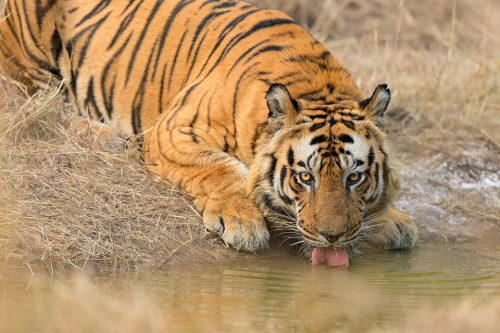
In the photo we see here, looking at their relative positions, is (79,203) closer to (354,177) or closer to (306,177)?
(306,177)

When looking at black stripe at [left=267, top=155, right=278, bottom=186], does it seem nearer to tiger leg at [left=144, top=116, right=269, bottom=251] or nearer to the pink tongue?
tiger leg at [left=144, top=116, right=269, bottom=251]

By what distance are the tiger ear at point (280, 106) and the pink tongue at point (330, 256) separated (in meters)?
0.70

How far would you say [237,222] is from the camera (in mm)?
5434

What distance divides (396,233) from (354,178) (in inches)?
33.1

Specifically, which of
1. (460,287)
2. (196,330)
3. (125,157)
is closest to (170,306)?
(196,330)

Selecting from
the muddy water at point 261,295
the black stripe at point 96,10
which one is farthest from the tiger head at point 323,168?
the black stripe at point 96,10

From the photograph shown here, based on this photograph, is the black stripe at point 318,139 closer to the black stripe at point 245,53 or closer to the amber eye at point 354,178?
the amber eye at point 354,178

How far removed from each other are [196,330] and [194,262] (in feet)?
4.60

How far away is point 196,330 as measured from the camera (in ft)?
13.0

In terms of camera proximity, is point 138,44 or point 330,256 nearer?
point 330,256

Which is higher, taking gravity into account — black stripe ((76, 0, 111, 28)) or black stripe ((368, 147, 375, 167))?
black stripe ((76, 0, 111, 28))

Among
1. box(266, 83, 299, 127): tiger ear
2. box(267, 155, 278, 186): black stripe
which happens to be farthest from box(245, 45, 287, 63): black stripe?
box(267, 155, 278, 186): black stripe

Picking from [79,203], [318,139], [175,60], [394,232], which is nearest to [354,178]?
[318,139]

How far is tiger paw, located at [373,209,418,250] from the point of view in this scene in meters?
5.91
